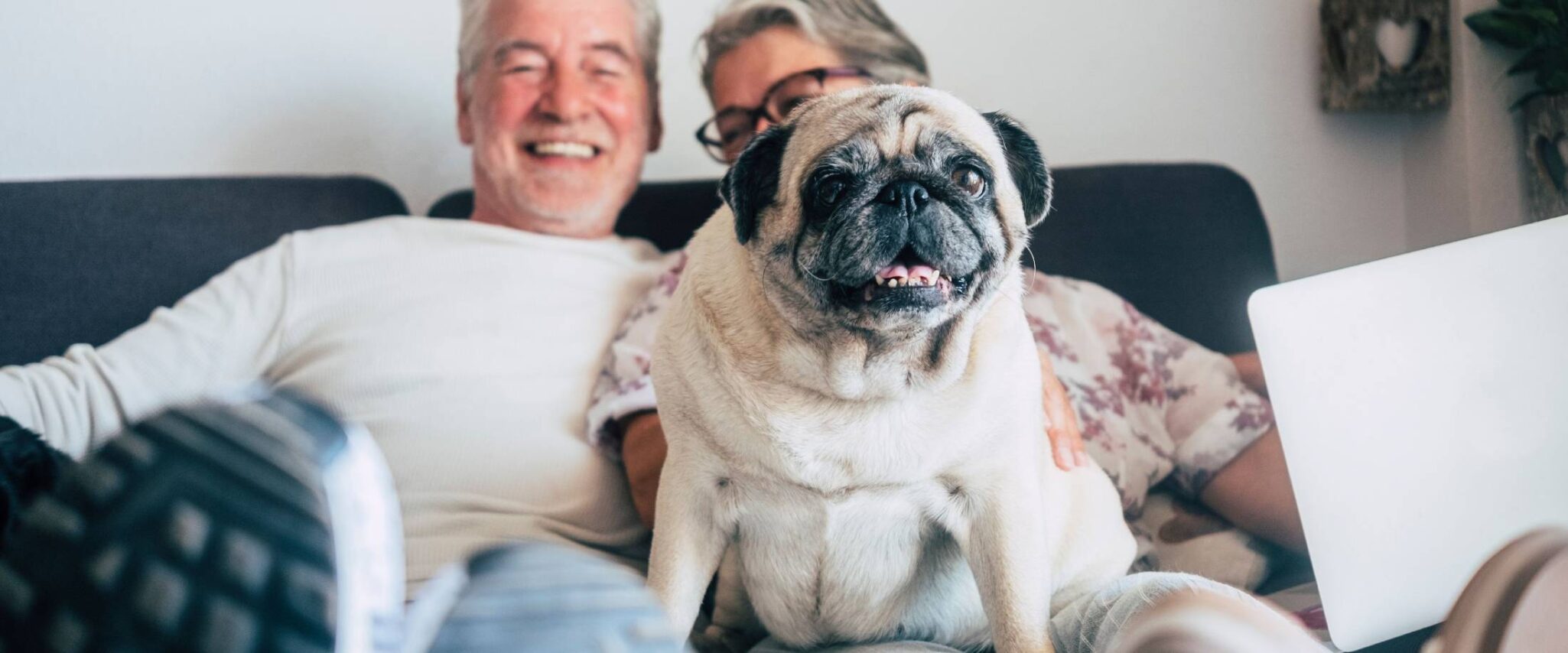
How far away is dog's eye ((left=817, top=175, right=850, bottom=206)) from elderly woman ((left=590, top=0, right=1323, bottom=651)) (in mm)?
394

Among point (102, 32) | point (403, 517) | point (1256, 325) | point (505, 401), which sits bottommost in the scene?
point (403, 517)

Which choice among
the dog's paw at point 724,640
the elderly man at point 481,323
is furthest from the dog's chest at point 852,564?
the elderly man at point 481,323

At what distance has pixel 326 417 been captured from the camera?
55 centimetres

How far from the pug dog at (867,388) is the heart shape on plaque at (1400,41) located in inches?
59.4

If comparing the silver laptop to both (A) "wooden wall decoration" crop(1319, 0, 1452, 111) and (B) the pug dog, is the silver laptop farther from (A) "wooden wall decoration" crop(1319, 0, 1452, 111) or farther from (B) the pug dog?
(A) "wooden wall decoration" crop(1319, 0, 1452, 111)

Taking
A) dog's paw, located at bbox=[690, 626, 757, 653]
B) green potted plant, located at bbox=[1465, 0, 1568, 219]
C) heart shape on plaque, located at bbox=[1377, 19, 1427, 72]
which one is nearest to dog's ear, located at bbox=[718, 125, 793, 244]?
dog's paw, located at bbox=[690, 626, 757, 653]

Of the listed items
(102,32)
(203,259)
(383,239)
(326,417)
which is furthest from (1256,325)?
(102,32)

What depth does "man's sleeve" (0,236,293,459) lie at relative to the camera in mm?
1247

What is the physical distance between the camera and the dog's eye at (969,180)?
0.98m

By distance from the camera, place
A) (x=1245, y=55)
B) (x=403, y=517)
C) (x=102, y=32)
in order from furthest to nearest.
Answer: (x=1245, y=55) → (x=102, y=32) → (x=403, y=517)

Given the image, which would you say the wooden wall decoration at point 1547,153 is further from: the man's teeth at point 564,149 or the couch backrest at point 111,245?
the couch backrest at point 111,245

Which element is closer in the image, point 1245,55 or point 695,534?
point 695,534

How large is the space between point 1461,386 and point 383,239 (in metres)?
1.38

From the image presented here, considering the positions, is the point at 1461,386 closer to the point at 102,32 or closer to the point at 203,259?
the point at 203,259
